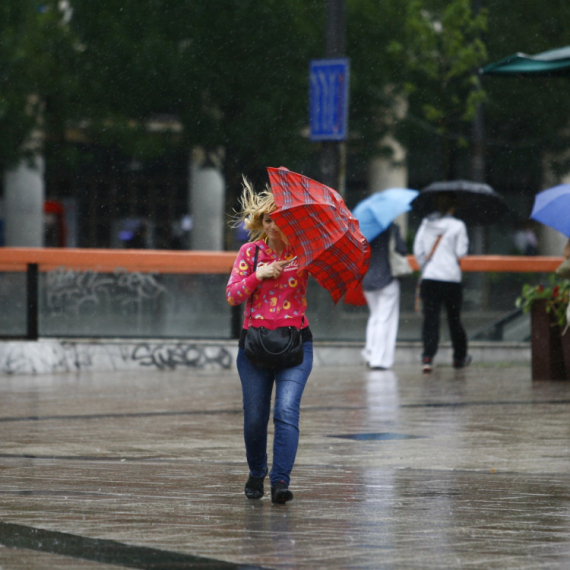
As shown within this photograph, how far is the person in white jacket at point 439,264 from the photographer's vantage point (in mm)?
13484

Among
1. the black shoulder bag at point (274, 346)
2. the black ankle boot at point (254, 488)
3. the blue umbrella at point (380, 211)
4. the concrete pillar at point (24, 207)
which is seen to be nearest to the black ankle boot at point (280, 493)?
the black ankle boot at point (254, 488)

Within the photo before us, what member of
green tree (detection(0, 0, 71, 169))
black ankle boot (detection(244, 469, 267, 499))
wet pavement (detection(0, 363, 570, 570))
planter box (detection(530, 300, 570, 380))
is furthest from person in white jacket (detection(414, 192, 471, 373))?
green tree (detection(0, 0, 71, 169))

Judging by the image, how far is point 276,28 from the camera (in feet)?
83.0

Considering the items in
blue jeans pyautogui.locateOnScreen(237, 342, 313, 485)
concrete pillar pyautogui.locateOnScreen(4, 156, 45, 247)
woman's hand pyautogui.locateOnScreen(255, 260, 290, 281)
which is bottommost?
blue jeans pyautogui.locateOnScreen(237, 342, 313, 485)

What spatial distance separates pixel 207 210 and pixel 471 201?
21703 mm

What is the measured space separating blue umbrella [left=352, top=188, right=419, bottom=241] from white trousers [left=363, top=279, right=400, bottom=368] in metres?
0.64

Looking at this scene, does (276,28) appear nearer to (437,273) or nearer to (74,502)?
(437,273)

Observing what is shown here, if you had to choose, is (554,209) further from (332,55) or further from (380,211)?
(332,55)

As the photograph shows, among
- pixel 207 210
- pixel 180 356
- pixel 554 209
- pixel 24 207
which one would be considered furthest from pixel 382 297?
pixel 207 210

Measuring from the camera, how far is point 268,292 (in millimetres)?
5711

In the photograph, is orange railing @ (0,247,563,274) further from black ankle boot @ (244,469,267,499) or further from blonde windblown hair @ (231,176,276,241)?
black ankle boot @ (244,469,267,499)

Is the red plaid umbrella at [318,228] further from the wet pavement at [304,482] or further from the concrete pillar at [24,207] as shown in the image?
the concrete pillar at [24,207]

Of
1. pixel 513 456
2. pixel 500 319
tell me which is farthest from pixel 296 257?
pixel 500 319

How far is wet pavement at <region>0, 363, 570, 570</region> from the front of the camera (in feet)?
14.9
